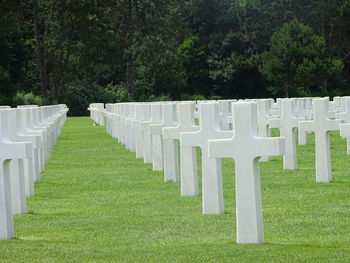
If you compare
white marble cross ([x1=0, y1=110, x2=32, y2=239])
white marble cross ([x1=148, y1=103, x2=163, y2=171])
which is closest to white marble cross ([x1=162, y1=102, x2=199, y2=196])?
white marble cross ([x1=0, y1=110, x2=32, y2=239])

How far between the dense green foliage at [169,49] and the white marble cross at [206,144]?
62360 millimetres

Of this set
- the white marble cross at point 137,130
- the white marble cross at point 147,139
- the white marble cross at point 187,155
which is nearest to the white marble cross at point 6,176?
the white marble cross at point 187,155

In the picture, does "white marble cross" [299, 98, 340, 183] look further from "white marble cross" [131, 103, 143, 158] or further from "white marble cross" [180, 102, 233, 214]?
"white marble cross" [131, 103, 143, 158]

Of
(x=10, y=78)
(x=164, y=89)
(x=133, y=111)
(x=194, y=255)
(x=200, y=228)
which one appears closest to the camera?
(x=194, y=255)

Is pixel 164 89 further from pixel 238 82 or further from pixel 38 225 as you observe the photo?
pixel 38 225

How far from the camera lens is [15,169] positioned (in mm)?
12648

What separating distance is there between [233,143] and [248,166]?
11.4 inches

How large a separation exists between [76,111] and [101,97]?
2.32m

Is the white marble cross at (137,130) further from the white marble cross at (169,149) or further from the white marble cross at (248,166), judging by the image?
the white marble cross at (248,166)

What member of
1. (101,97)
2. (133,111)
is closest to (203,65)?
(101,97)

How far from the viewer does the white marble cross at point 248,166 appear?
9.48 metres

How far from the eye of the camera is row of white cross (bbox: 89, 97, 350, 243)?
9.52 meters

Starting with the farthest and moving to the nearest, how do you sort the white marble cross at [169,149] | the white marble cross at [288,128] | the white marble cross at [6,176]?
the white marble cross at [288,128] → the white marble cross at [169,149] → the white marble cross at [6,176]

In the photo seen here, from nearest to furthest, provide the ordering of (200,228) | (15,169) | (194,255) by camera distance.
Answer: (194,255), (200,228), (15,169)
